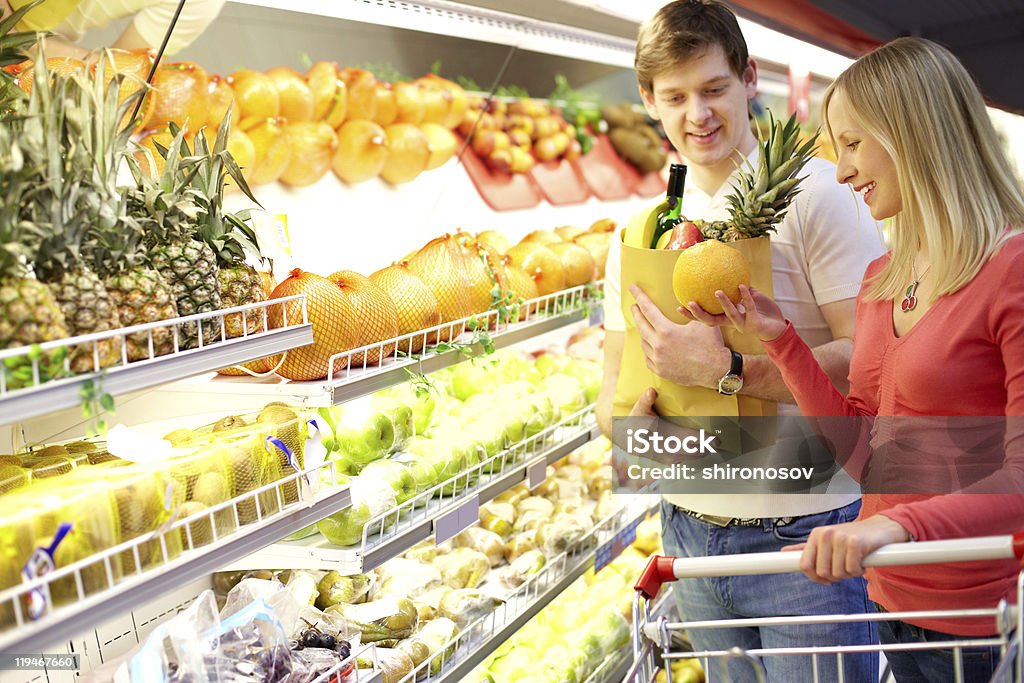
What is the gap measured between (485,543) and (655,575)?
142 centimetres

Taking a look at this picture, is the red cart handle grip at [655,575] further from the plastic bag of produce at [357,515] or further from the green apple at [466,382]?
the green apple at [466,382]

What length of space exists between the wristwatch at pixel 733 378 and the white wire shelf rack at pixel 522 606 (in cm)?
97

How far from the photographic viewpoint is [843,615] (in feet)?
5.32

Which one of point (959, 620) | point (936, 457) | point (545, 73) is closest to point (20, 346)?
point (936, 457)

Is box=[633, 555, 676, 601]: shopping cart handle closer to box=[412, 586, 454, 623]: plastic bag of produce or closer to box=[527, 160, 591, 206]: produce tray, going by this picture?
box=[412, 586, 454, 623]: plastic bag of produce

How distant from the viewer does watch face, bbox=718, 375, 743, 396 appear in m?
2.05

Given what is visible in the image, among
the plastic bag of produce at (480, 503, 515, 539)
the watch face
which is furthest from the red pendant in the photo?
the plastic bag of produce at (480, 503, 515, 539)

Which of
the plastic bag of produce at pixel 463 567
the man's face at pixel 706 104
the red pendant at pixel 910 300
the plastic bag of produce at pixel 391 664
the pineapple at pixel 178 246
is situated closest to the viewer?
the pineapple at pixel 178 246

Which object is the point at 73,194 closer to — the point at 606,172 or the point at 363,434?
the point at 363,434

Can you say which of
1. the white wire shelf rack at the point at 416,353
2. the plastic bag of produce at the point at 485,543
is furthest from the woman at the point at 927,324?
the plastic bag of produce at the point at 485,543

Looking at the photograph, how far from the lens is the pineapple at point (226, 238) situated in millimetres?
1699

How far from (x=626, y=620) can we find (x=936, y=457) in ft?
5.66

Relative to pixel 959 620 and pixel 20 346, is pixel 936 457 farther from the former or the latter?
pixel 20 346

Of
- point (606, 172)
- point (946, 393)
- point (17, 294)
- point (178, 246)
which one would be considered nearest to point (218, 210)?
point (178, 246)
